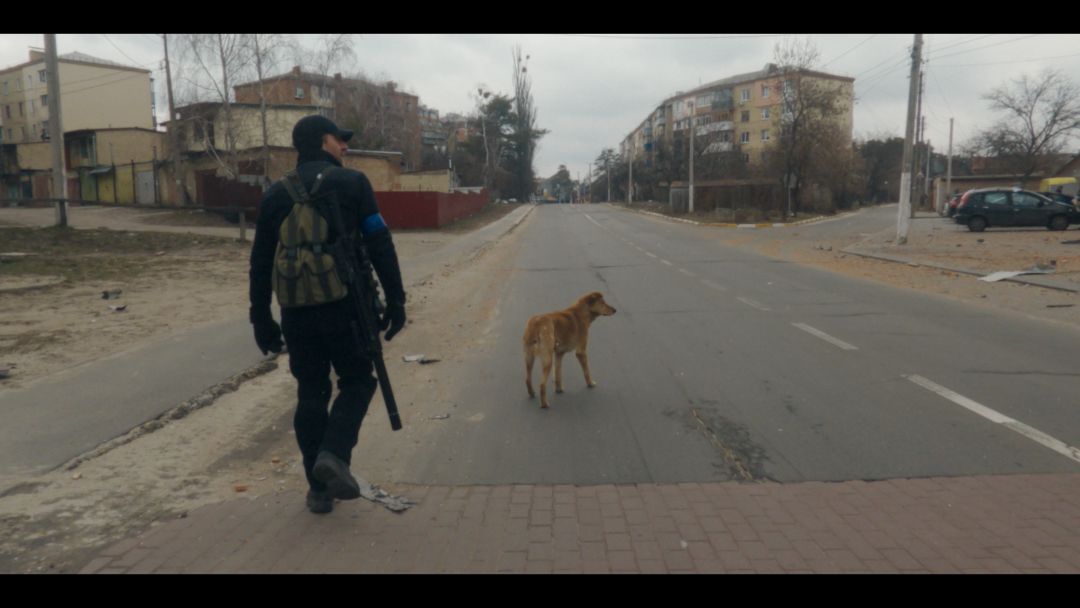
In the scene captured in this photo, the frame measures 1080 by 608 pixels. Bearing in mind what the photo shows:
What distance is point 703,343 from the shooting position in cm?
885

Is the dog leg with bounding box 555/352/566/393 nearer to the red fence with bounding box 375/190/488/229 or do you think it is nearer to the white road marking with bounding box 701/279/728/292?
the white road marking with bounding box 701/279/728/292

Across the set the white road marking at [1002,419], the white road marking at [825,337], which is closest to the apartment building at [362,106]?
the white road marking at [825,337]

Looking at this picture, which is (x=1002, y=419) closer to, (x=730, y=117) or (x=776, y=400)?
(x=776, y=400)

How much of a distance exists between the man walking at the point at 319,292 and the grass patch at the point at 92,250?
12641 millimetres

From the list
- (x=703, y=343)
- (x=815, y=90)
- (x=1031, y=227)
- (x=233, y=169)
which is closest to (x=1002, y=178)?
(x=815, y=90)

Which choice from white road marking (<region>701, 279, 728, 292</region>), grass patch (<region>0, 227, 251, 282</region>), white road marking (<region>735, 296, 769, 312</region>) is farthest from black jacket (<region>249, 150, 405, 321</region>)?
grass patch (<region>0, 227, 251, 282</region>)

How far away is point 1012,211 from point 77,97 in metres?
63.5

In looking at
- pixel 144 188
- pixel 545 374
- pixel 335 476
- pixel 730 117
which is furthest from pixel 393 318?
pixel 730 117

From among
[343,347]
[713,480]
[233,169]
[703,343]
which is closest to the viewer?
[343,347]

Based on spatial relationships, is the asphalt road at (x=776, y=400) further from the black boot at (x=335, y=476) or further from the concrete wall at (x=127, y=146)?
the concrete wall at (x=127, y=146)

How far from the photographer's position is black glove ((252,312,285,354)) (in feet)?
12.7
